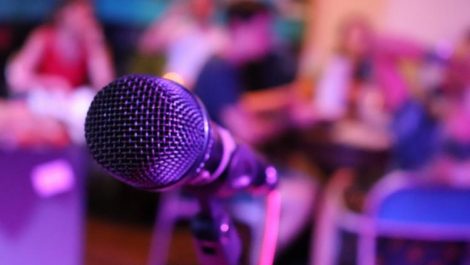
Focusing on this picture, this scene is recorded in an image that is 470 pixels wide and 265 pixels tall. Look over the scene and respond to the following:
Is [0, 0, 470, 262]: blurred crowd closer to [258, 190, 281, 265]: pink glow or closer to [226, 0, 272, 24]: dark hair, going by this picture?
[226, 0, 272, 24]: dark hair

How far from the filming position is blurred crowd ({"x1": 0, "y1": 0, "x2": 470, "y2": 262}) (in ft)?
7.01

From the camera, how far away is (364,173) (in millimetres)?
2449

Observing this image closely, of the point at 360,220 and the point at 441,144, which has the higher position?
the point at 441,144

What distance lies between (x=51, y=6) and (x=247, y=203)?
1.95 m

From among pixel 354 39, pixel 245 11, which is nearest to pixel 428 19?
pixel 354 39

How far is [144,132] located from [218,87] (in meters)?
1.47

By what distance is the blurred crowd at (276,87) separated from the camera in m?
2.14

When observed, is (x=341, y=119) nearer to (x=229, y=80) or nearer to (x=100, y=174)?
(x=229, y=80)

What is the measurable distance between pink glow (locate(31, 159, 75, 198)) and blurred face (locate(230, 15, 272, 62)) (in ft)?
3.20

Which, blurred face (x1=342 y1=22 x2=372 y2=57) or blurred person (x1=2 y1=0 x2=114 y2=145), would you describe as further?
blurred face (x1=342 y1=22 x2=372 y2=57)

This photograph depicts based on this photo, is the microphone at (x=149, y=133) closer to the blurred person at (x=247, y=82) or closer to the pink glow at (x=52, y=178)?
the pink glow at (x=52, y=178)

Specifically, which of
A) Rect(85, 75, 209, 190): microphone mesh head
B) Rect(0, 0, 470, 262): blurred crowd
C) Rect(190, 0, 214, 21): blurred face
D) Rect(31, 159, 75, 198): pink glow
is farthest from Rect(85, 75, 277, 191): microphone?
Rect(190, 0, 214, 21): blurred face

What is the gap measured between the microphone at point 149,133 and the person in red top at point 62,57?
242cm

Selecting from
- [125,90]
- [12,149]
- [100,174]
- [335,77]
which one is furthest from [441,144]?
[100,174]
